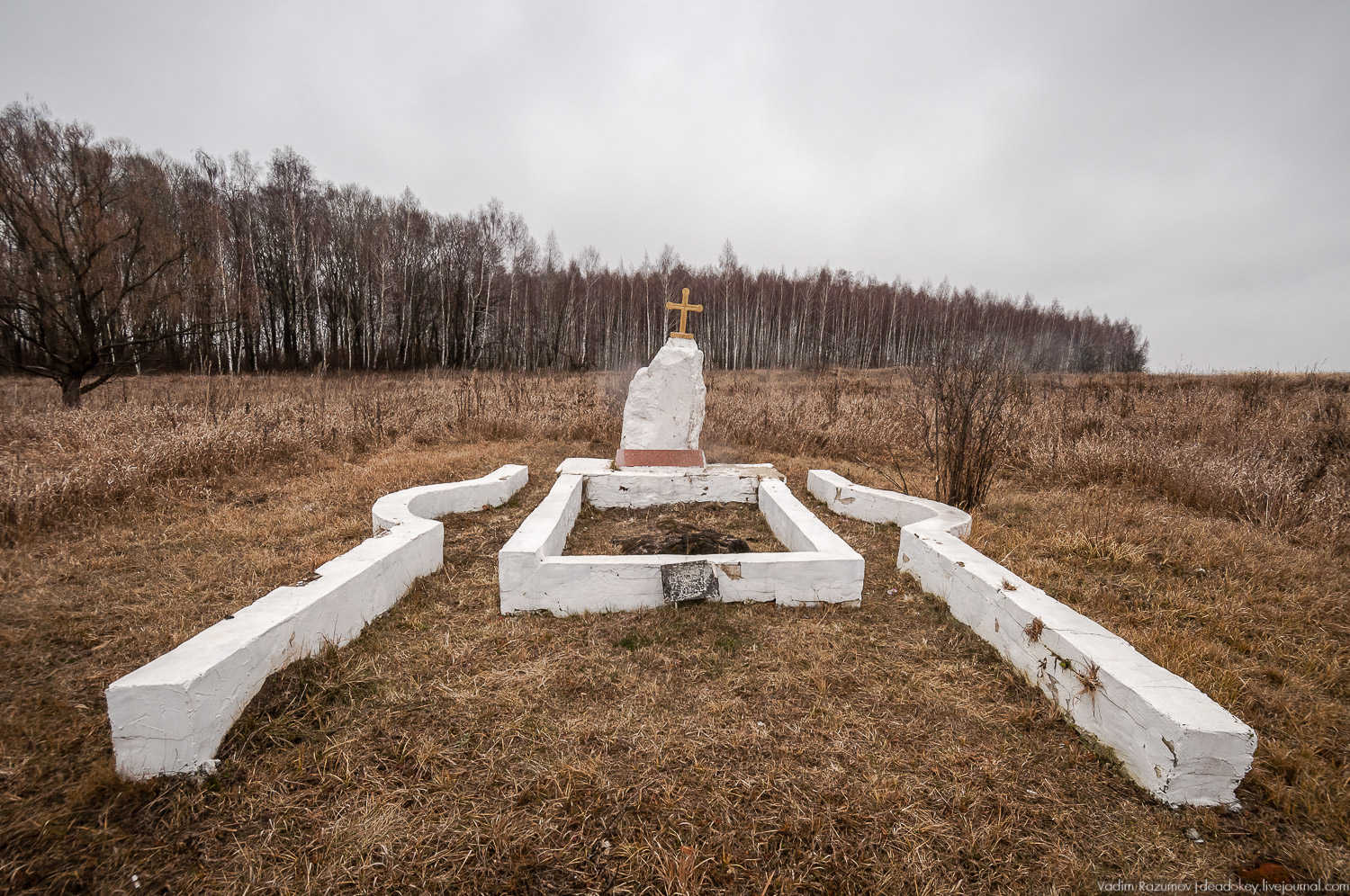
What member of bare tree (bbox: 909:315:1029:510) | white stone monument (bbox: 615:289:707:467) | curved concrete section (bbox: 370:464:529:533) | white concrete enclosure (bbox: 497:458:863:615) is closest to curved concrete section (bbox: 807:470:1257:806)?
white concrete enclosure (bbox: 497:458:863:615)

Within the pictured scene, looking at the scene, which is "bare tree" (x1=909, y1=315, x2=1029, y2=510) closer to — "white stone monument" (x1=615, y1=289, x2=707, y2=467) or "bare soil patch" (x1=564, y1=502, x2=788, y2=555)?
"bare soil patch" (x1=564, y1=502, x2=788, y2=555)

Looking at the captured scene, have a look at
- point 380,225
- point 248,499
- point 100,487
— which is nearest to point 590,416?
point 248,499

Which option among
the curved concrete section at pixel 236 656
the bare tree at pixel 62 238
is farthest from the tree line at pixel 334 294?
the curved concrete section at pixel 236 656

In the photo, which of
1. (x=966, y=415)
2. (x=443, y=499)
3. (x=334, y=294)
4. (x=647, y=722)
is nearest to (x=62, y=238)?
(x=443, y=499)

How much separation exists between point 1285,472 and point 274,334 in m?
31.3

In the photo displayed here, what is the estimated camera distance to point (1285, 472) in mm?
5680

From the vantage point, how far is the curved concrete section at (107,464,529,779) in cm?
191

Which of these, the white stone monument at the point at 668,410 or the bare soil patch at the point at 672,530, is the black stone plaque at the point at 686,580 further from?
the white stone monument at the point at 668,410

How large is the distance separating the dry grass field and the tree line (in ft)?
12.2

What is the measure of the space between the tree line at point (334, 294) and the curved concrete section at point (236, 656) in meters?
6.54

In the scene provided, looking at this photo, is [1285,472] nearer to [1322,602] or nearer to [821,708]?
[1322,602]

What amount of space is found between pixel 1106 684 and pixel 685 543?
2675 millimetres

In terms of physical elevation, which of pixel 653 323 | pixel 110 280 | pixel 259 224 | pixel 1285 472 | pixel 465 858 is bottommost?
pixel 465 858

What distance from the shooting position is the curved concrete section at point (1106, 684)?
75.8 inches
